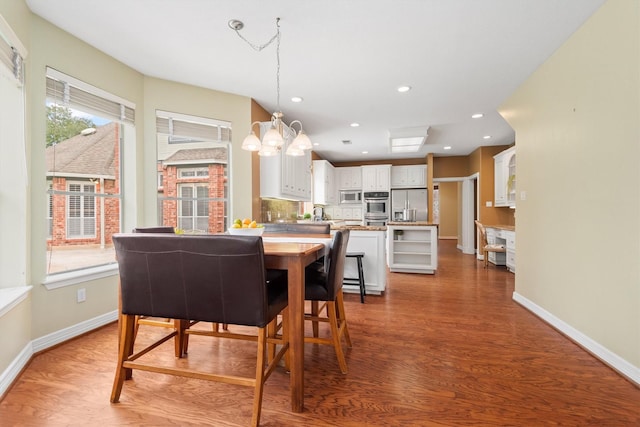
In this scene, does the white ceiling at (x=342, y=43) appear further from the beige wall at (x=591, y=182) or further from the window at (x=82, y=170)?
the window at (x=82, y=170)

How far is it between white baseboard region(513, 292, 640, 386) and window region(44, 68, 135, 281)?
13.3 feet

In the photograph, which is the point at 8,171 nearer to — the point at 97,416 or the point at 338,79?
the point at 97,416

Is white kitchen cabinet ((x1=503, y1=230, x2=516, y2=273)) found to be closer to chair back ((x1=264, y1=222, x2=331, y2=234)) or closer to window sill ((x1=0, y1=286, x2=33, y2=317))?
chair back ((x1=264, y1=222, x2=331, y2=234))

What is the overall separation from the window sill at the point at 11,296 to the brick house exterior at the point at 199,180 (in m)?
1.40

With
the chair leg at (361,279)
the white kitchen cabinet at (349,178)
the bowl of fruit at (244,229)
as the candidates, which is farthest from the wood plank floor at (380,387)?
the white kitchen cabinet at (349,178)

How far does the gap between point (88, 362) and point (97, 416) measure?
0.71m

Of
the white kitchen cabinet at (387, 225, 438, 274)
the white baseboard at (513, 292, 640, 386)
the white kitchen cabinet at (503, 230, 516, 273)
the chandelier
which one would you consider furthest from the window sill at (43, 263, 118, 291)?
the white kitchen cabinet at (503, 230, 516, 273)

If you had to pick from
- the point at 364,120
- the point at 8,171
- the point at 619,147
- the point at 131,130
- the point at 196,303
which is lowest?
the point at 196,303

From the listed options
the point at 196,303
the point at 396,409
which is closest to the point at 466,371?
the point at 396,409

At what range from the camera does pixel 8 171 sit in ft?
6.68

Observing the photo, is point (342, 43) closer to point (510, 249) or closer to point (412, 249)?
point (412, 249)

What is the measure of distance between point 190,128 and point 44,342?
7.70 ft

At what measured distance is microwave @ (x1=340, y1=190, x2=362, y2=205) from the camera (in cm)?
778

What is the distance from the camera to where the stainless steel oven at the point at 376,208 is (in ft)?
24.4
